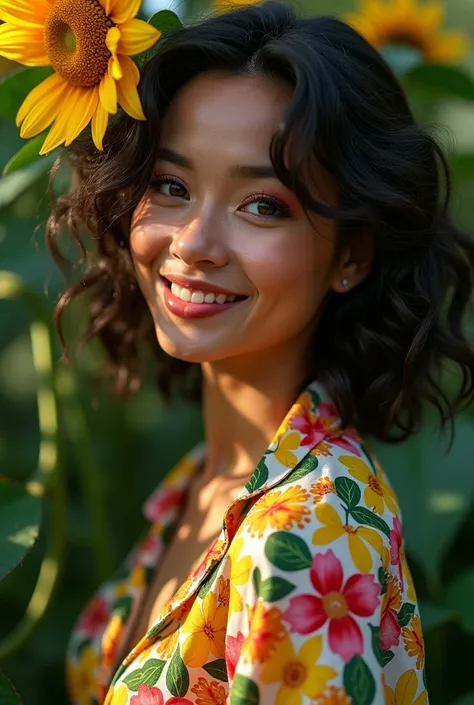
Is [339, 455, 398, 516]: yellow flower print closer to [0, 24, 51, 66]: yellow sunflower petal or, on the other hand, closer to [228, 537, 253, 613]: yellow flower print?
[228, 537, 253, 613]: yellow flower print

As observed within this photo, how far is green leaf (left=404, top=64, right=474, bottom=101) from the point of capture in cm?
153

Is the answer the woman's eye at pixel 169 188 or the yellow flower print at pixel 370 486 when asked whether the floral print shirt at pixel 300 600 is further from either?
the woman's eye at pixel 169 188

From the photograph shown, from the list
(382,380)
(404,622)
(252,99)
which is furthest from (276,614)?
(252,99)

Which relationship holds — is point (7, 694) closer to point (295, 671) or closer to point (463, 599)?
point (295, 671)

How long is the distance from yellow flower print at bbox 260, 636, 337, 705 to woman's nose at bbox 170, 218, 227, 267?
0.39 metres

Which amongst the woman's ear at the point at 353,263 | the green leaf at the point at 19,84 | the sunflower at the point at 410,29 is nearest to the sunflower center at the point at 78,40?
the green leaf at the point at 19,84

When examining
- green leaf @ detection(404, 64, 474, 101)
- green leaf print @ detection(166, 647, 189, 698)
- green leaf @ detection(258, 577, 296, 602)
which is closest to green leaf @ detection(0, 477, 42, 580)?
green leaf print @ detection(166, 647, 189, 698)

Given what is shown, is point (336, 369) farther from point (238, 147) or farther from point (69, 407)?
point (69, 407)

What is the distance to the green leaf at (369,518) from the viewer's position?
0.98 meters

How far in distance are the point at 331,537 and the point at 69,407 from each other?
684 millimetres

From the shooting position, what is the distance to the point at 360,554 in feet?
3.07

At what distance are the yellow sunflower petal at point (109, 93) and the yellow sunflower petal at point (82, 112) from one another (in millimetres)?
18

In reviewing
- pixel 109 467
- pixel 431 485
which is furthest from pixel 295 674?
pixel 109 467

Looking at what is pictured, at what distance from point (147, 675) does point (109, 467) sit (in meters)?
0.86
